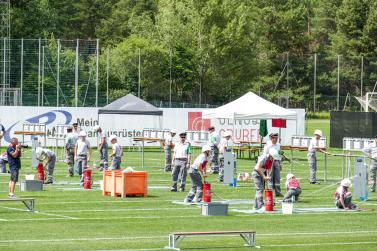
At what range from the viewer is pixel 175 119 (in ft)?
208

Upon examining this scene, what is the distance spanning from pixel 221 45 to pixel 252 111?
4634cm

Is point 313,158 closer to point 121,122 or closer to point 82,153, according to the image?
point 82,153

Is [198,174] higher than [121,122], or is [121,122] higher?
[121,122]

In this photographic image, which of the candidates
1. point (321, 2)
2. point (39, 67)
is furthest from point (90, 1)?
point (39, 67)

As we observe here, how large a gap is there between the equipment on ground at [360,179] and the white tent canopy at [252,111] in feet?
51.1

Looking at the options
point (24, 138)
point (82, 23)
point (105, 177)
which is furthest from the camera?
point (82, 23)

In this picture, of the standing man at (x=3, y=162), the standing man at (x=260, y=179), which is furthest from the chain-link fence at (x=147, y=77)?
the standing man at (x=260, y=179)

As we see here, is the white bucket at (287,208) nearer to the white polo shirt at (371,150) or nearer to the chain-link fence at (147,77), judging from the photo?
the white polo shirt at (371,150)

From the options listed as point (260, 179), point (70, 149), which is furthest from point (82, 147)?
point (260, 179)

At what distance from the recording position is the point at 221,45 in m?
94.1

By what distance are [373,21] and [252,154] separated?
48922 mm

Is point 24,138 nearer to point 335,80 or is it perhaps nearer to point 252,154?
point 252,154

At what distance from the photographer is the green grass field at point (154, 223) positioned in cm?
2170

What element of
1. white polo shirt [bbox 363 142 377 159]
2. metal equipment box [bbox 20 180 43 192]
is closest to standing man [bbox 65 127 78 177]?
metal equipment box [bbox 20 180 43 192]
